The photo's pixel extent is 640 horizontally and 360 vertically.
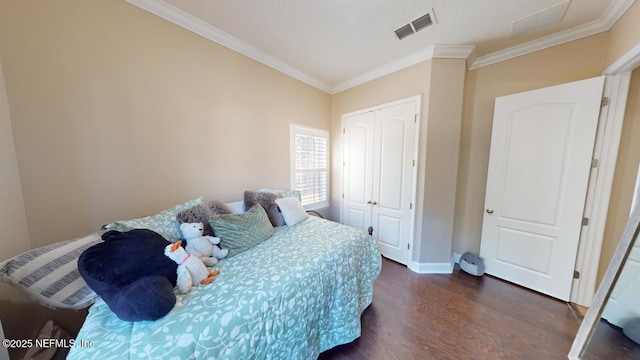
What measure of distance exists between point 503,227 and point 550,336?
3.28ft

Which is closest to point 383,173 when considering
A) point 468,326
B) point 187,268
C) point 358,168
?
point 358,168

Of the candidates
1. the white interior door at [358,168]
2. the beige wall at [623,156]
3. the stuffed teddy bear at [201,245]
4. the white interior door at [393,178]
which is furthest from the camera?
the white interior door at [358,168]

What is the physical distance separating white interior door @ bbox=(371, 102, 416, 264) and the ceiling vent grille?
0.73 m

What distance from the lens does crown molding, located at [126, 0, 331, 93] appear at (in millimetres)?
1531

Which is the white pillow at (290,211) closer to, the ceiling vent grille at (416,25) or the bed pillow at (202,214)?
the bed pillow at (202,214)

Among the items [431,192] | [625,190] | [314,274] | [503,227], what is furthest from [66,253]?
[625,190]

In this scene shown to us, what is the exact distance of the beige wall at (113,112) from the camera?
115 cm

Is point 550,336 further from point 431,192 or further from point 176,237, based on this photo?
point 176,237

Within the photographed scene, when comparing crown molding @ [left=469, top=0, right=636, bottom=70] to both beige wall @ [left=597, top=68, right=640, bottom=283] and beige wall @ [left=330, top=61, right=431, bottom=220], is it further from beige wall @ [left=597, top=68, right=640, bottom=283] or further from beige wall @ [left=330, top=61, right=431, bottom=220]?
beige wall @ [left=330, top=61, right=431, bottom=220]

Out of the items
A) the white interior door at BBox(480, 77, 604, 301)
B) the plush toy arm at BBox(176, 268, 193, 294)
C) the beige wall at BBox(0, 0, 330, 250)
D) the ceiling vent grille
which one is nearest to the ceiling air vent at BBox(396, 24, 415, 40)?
the ceiling vent grille

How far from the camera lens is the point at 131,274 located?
911 millimetres

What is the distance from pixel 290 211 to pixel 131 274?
4.17ft

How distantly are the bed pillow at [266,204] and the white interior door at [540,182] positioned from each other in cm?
243

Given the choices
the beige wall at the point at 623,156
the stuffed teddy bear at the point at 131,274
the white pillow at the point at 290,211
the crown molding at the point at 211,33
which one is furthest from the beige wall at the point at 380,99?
the stuffed teddy bear at the point at 131,274
